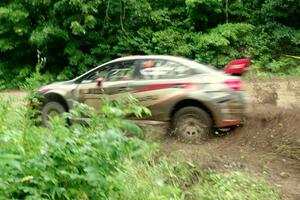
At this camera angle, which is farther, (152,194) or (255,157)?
(255,157)

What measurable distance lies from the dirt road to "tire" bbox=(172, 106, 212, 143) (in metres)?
0.14

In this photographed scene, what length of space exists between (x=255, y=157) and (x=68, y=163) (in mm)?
4215

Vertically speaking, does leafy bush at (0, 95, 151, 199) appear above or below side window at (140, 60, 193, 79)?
above

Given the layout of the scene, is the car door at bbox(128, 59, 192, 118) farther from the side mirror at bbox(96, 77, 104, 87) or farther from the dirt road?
the side mirror at bbox(96, 77, 104, 87)

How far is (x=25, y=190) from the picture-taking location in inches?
135

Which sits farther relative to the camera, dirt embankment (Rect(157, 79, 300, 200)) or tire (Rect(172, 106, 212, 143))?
tire (Rect(172, 106, 212, 143))

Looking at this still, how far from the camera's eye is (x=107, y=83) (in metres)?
8.70

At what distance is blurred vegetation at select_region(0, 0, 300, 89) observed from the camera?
1833 centimetres

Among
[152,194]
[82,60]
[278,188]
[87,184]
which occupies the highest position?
[87,184]

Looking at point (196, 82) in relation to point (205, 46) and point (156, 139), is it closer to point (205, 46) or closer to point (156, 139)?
point (156, 139)

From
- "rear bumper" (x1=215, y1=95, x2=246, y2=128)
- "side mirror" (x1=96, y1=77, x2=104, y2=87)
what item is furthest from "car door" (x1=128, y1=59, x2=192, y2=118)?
"rear bumper" (x1=215, y1=95, x2=246, y2=128)

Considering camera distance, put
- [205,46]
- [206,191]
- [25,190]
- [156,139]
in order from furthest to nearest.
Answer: [205,46]
[156,139]
[206,191]
[25,190]

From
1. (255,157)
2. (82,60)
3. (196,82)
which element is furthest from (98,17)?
(255,157)

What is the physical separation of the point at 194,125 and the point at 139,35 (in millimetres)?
12227
